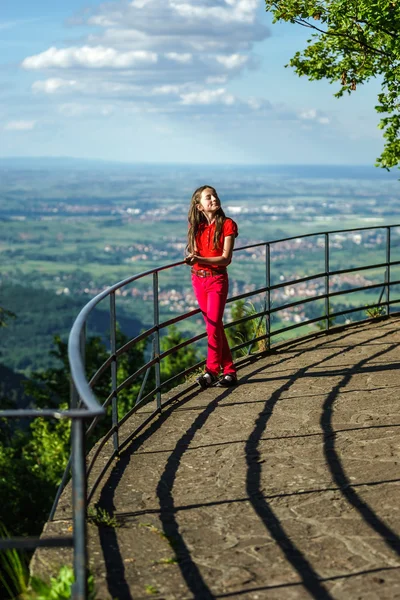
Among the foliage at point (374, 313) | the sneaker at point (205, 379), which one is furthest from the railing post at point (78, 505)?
the foliage at point (374, 313)

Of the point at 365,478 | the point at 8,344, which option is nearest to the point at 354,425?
the point at 365,478

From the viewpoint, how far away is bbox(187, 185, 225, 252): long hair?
25.0 feet

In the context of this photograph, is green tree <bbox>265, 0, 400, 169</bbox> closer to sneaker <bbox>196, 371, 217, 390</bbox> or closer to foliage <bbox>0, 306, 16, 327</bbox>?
sneaker <bbox>196, 371, 217, 390</bbox>

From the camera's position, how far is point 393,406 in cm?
761

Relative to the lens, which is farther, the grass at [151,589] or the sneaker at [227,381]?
the sneaker at [227,381]

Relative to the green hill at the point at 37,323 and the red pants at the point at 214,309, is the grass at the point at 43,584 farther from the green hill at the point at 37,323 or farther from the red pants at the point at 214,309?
the green hill at the point at 37,323

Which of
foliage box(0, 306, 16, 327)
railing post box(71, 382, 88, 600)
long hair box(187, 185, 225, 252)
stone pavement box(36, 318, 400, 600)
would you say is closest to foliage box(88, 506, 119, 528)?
stone pavement box(36, 318, 400, 600)

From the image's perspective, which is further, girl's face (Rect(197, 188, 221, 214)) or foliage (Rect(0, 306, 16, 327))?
foliage (Rect(0, 306, 16, 327))

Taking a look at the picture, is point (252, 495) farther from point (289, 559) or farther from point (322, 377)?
point (322, 377)

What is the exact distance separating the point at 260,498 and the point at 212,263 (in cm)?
281

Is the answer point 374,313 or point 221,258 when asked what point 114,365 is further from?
point 374,313

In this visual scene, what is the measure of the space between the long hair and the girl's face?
25 mm

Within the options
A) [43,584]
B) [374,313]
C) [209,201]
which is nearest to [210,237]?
[209,201]

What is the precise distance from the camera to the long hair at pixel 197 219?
7.62 metres
